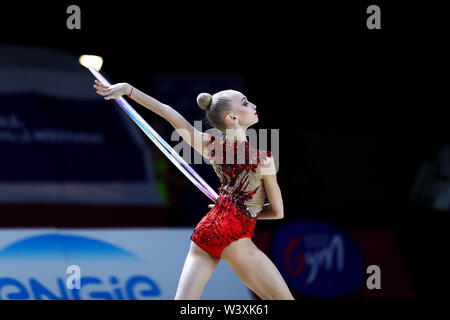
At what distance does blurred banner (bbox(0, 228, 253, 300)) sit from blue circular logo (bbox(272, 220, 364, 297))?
491 mm

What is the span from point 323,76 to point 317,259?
102 inches

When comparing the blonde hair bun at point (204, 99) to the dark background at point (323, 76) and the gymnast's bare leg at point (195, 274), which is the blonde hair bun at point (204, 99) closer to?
the gymnast's bare leg at point (195, 274)

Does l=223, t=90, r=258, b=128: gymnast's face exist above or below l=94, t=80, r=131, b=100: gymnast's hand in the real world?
below

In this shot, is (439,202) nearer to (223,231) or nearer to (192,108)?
(192,108)

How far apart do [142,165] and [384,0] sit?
9.67 ft

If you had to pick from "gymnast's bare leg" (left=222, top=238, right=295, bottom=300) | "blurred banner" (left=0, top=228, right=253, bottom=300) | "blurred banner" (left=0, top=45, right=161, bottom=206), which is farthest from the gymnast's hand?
"blurred banner" (left=0, top=45, right=161, bottom=206)

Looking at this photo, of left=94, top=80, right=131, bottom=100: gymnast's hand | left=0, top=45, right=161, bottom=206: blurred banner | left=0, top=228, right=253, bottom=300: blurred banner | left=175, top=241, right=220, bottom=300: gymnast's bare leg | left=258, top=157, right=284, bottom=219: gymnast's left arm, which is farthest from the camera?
left=0, top=45, right=161, bottom=206: blurred banner

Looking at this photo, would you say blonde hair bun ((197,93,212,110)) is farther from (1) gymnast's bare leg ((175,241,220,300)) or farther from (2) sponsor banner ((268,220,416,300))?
(2) sponsor banner ((268,220,416,300))

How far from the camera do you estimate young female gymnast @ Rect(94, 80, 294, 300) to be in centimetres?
288

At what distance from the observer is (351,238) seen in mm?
5562

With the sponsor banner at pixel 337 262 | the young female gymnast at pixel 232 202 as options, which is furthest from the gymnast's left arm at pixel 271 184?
the sponsor banner at pixel 337 262

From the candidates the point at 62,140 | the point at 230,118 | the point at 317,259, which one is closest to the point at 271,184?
the point at 230,118

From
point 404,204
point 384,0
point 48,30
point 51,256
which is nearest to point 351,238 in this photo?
point 404,204

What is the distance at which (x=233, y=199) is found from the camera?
3.00 meters
